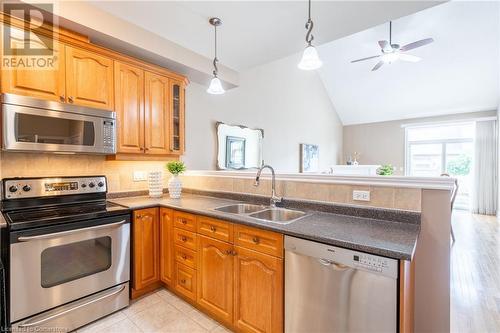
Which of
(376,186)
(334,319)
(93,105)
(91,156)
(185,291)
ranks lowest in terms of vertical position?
(185,291)

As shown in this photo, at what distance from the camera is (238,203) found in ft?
7.93

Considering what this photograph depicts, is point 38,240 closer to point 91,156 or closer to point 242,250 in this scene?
point 91,156

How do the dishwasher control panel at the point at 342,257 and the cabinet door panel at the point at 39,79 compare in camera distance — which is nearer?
the dishwasher control panel at the point at 342,257

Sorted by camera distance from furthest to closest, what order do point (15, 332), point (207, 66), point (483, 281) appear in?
point (207, 66) → point (483, 281) → point (15, 332)

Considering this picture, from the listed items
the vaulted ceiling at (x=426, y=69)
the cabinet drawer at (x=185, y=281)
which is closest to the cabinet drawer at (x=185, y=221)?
the cabinet drawer at (x=185, y=281)

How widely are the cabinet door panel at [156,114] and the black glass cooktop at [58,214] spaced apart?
740 millimetres

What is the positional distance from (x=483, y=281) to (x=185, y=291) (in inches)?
123

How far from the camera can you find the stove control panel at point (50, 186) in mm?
1902

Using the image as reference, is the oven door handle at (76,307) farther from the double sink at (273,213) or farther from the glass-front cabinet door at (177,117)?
the glass-front cabinet door at (177,117)

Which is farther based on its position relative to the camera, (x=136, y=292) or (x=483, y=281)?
(x=483, y=281)

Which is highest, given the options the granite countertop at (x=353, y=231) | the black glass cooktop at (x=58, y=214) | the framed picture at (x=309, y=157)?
the framed picture at (x=309, y=157)

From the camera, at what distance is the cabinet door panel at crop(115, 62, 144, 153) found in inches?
91.9

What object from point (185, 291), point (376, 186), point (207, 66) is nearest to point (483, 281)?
point (376, 186)

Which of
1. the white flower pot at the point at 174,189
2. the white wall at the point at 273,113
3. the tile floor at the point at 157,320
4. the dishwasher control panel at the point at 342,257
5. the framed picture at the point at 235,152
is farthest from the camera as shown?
the framed picture at the point at 235,152
